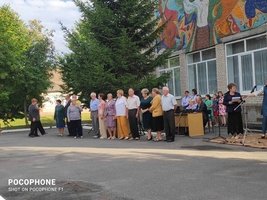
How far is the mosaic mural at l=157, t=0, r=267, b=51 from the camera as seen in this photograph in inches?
790

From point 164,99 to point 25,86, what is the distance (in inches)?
864

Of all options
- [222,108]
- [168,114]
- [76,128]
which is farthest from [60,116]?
[168,114]

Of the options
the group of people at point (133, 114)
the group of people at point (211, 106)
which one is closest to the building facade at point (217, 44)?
the group of people at point (211, 106)

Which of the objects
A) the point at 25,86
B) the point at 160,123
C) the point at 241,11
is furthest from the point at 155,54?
the point at 25,86

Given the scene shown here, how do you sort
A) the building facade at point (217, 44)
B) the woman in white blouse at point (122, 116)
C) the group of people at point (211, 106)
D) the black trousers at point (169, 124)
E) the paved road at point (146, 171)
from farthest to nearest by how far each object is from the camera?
1. the building facade at point (217, 44)
2. the group of people at point (211, 106)
3. the woman in white blouse at point (122, 116)
4. the black trousers at point (169, 124)
5. the paved road at point (146, 171)

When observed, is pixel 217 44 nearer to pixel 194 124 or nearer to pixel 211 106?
pixel 211 106

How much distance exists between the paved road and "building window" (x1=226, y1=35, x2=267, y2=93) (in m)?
6.62

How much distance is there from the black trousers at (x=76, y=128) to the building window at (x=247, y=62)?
7002mm

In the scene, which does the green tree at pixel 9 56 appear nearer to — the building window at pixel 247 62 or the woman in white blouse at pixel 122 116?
the woman in white blouse at pixel 122 116

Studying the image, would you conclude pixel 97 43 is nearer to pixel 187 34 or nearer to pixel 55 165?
pixel 187 34

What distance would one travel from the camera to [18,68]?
3522 centimetres

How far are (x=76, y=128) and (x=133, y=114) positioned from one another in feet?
13.7

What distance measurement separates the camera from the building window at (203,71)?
79.3ft

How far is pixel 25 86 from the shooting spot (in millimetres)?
36906
